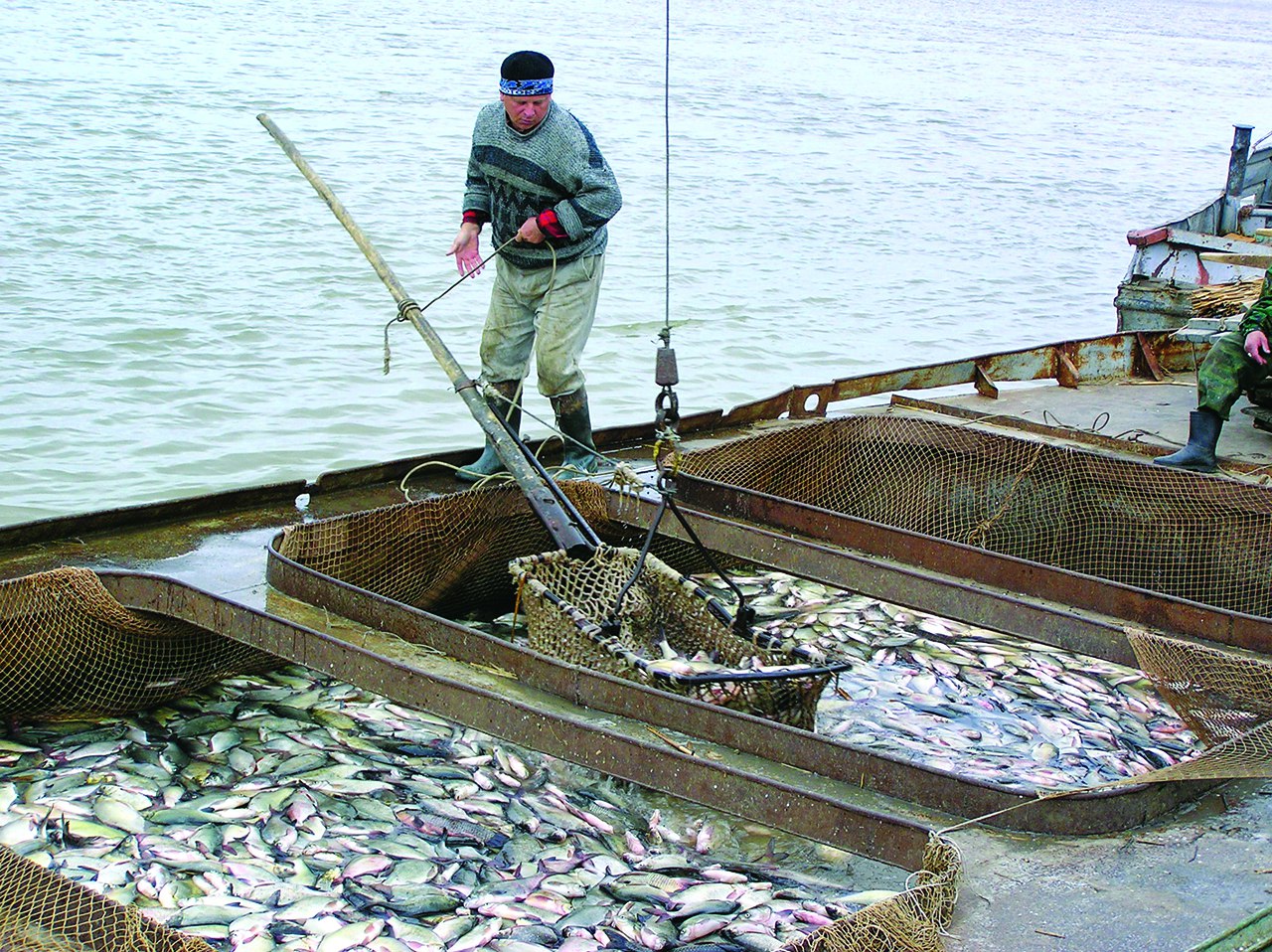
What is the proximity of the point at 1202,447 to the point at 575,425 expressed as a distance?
331cm

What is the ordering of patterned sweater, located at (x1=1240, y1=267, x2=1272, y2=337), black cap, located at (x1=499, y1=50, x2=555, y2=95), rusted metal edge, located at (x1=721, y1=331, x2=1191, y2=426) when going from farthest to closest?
rusted metal edge, located at (x1=721, y1=331, x2=1191, y2=426), patterned sweater, located at (x1=1240, y1=267, x2=1272, y2=337), black cap, located at (x1=499, y1=50, x2=555, y2=95)

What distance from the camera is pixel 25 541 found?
589 cm

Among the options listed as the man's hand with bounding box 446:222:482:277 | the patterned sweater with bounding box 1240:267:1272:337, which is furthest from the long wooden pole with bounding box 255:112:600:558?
the patterned sweater with bounding box 1240:267:1272:337

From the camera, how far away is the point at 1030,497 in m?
7.39

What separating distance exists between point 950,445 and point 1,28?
78.4 feet

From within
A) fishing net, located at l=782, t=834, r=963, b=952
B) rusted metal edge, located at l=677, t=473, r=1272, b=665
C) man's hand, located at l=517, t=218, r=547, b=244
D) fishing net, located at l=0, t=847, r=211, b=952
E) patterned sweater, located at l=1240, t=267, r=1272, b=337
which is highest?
man's hand, located at l=517, t=218, r=547, b=244

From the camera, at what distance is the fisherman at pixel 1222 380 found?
24.0 feet

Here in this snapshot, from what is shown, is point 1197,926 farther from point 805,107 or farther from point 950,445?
point 805,107

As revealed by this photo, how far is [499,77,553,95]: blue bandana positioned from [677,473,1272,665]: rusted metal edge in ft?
6.33

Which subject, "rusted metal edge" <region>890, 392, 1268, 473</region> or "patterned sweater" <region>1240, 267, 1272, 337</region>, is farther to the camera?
"rusted metal edge" <region>890, 392, 1268, 473</region>

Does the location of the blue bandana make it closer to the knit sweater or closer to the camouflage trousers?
the knit sweater

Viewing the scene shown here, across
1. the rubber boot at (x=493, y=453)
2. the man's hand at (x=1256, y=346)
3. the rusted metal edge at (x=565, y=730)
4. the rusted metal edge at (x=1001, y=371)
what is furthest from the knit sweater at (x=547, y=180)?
the man's hand at (x=1256, y=346)

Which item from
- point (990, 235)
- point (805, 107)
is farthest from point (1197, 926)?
point (805, 107)

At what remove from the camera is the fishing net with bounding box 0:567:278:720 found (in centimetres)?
511
